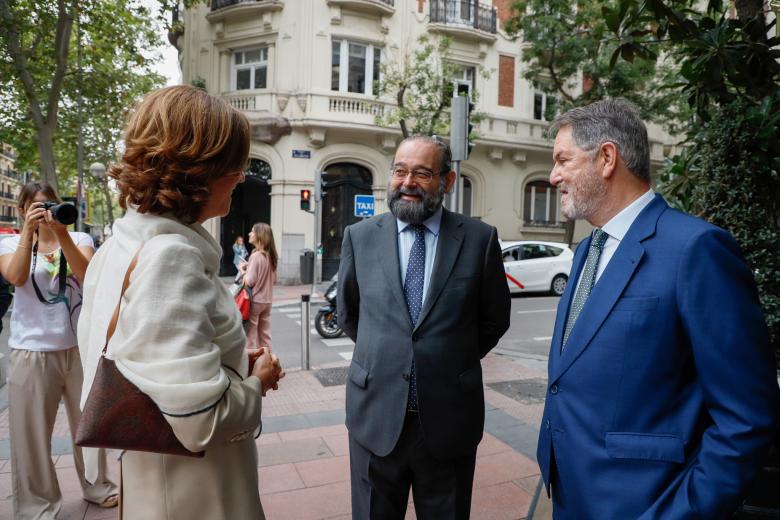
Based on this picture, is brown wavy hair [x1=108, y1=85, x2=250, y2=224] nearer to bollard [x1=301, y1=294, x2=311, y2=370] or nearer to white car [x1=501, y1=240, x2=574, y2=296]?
bollard [x1=301, y1=294, x2=311, y2=370]

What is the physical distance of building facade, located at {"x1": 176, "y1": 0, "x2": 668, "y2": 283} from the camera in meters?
18.5

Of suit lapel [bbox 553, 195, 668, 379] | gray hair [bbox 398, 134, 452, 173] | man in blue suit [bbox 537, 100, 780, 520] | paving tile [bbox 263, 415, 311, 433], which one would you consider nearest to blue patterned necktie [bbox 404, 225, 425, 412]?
gray hair [bbox 398, 134, 452, 173]

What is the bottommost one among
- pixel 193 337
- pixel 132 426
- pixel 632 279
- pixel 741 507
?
pixel 741 507

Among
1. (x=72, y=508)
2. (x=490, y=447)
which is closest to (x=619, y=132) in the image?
(x=490, y=447)

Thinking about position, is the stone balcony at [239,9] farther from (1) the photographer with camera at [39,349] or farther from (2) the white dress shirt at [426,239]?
(2) the white dress shirt at [426,239]

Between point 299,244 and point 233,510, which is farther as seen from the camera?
point 299,244

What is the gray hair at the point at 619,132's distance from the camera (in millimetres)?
1703

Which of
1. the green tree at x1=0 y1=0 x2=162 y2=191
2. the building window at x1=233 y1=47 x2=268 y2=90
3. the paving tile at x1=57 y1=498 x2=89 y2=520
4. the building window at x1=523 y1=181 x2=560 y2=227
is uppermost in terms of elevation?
the building window at x1=233 y1=47 x2=268 y2=90

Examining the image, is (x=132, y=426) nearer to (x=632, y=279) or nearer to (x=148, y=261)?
(x=148, y=261)

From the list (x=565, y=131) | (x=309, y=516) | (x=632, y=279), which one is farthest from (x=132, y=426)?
(x=309, y=516)

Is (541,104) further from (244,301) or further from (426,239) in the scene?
(426,239)

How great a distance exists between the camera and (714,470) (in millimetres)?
1375

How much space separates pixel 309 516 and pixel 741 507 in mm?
2229

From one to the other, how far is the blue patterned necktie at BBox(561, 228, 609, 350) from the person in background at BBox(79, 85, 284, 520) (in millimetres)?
980
